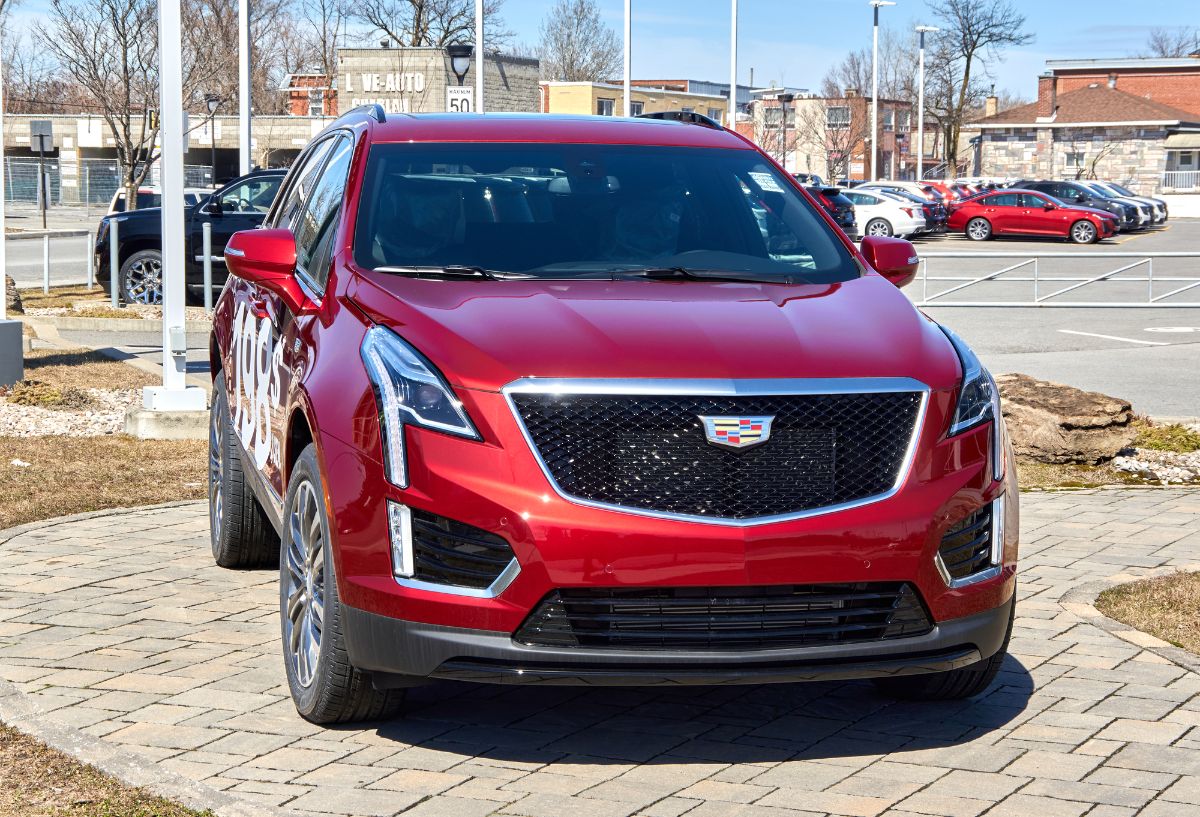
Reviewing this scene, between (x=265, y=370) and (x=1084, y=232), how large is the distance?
4846cm

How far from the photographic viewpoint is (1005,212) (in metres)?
52.8

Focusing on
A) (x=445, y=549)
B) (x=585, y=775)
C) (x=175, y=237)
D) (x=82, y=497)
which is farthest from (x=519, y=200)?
(x=175, y=237)

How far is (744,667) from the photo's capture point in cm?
428

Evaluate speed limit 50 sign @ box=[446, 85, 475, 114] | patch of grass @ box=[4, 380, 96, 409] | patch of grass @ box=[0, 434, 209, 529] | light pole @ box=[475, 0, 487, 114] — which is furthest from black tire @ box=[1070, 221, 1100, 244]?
patch of grass @ box=[0, 434, 209, 529]

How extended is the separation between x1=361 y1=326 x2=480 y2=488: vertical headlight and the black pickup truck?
1741 centimetres

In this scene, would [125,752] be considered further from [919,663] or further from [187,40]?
[187,40]

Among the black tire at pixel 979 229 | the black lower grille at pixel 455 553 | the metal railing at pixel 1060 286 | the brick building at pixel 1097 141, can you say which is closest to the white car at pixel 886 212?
the black tire at pixel 979 229

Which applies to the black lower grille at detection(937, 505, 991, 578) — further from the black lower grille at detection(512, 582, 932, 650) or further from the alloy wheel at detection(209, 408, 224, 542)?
the alloy wheel at detection(209, 408, 224, 542)

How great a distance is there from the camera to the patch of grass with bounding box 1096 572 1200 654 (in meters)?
6.15

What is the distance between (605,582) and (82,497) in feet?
18.3

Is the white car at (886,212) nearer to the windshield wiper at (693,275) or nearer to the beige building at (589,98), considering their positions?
the beige building at (589,98)

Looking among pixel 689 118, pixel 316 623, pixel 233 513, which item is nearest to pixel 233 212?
pixel 233 513

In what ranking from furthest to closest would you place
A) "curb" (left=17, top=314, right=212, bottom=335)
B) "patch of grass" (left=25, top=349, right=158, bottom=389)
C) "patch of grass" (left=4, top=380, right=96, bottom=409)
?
1. "curb" (left=17, top=314, right=212, bottom=335)
2. "patch of grass" (left=25, top=349, right=158, bottom=389)
3. "patch of grass" (left=4, top=380, right=96, bottom=409)

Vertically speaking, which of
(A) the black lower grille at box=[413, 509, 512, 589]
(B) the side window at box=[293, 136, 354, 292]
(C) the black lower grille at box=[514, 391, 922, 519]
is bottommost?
(A) the black lower grille at box=[413, 509, 512, 589]
